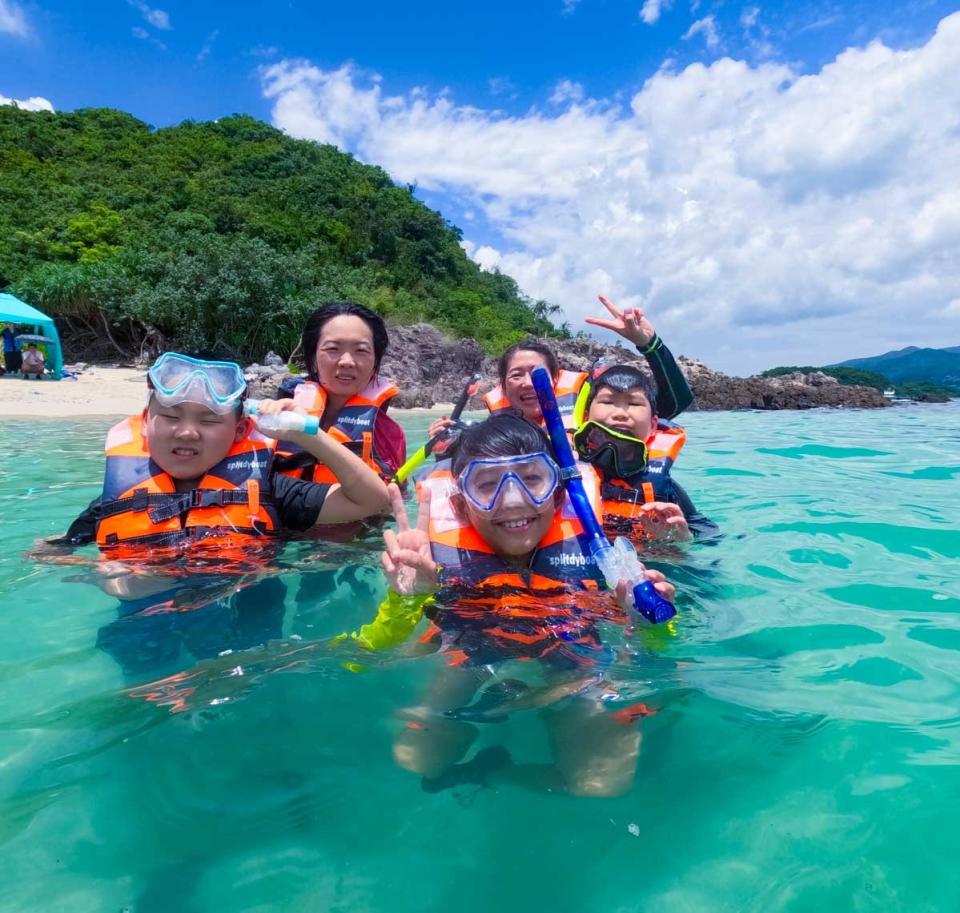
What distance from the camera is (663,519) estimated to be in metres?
3.05

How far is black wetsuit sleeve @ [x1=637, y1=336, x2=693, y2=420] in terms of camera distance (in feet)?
14.7

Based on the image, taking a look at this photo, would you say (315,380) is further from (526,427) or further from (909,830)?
(909,830)

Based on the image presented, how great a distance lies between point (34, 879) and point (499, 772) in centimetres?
114

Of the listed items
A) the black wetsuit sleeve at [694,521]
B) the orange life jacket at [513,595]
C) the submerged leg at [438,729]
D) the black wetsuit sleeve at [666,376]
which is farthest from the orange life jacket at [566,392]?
the submerged leg at [438,729]

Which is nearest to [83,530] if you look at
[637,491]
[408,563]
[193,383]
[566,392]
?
[193,383]

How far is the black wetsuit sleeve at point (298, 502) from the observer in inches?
132

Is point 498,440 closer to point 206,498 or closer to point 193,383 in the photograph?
point 193,383

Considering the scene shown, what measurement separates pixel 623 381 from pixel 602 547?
5.75ft

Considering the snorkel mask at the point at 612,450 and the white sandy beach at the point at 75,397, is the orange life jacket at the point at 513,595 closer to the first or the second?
the snorkel mask at the point at 612,450

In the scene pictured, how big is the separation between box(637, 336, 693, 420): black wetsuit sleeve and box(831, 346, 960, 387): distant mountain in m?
40.7

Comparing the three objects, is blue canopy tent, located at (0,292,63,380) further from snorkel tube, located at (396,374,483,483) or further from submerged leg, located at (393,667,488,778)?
submerged leg, located at (393,667,488,778)

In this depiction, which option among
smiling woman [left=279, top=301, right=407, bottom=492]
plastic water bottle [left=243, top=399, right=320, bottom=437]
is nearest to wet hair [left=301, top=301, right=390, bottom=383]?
smiling woman [left=279, top=301, right=407, bottom=492]

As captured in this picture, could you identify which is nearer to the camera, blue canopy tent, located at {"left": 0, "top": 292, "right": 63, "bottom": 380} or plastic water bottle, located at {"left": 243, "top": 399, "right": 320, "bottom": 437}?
plastic water bottle, located at {"left": 243, "top": 399, "right": 320, "bottom": 437}

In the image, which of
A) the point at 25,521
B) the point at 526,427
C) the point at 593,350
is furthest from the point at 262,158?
the point at 526,427
